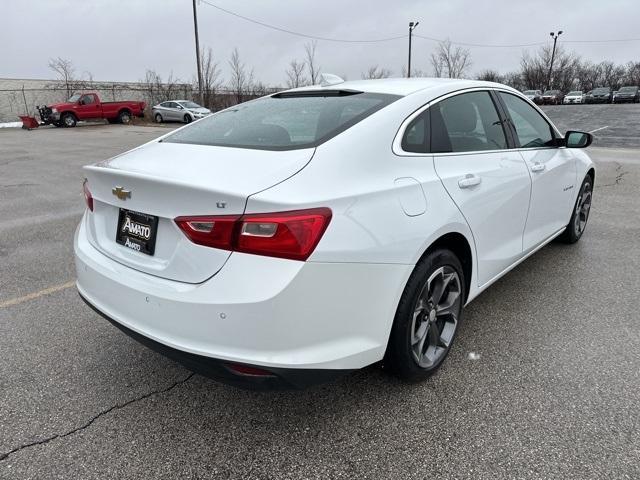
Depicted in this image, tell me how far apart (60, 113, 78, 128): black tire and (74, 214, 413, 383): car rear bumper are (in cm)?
2956

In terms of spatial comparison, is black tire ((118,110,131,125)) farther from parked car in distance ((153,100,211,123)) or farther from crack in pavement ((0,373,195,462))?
crack in pavement ((0,373,195,462))

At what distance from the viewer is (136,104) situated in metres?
30.3

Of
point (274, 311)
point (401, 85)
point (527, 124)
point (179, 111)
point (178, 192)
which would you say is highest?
point (401, 85)

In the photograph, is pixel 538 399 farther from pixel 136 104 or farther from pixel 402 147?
pixel 136 104

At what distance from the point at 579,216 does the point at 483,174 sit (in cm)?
266

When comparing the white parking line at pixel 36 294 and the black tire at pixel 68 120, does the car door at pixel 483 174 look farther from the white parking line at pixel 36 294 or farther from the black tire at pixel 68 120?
the black tire at pixel 68 120

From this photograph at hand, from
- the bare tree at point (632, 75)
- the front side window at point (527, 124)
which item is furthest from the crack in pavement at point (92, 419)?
the bare tree at point (632, 75)

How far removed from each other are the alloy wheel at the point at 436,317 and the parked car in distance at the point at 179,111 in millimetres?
27342

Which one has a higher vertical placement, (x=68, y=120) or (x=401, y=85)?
(x=401, y=85)

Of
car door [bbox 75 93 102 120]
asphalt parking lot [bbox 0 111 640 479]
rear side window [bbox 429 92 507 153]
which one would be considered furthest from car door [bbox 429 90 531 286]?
car door [bbox 75 93 102 120]

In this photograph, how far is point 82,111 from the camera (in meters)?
28.0

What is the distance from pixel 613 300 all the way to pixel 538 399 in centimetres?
163

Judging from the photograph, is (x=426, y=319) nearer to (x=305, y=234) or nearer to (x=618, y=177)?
(x=305, y=234)

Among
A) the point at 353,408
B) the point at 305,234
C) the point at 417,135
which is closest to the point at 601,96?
the point at 417,135
